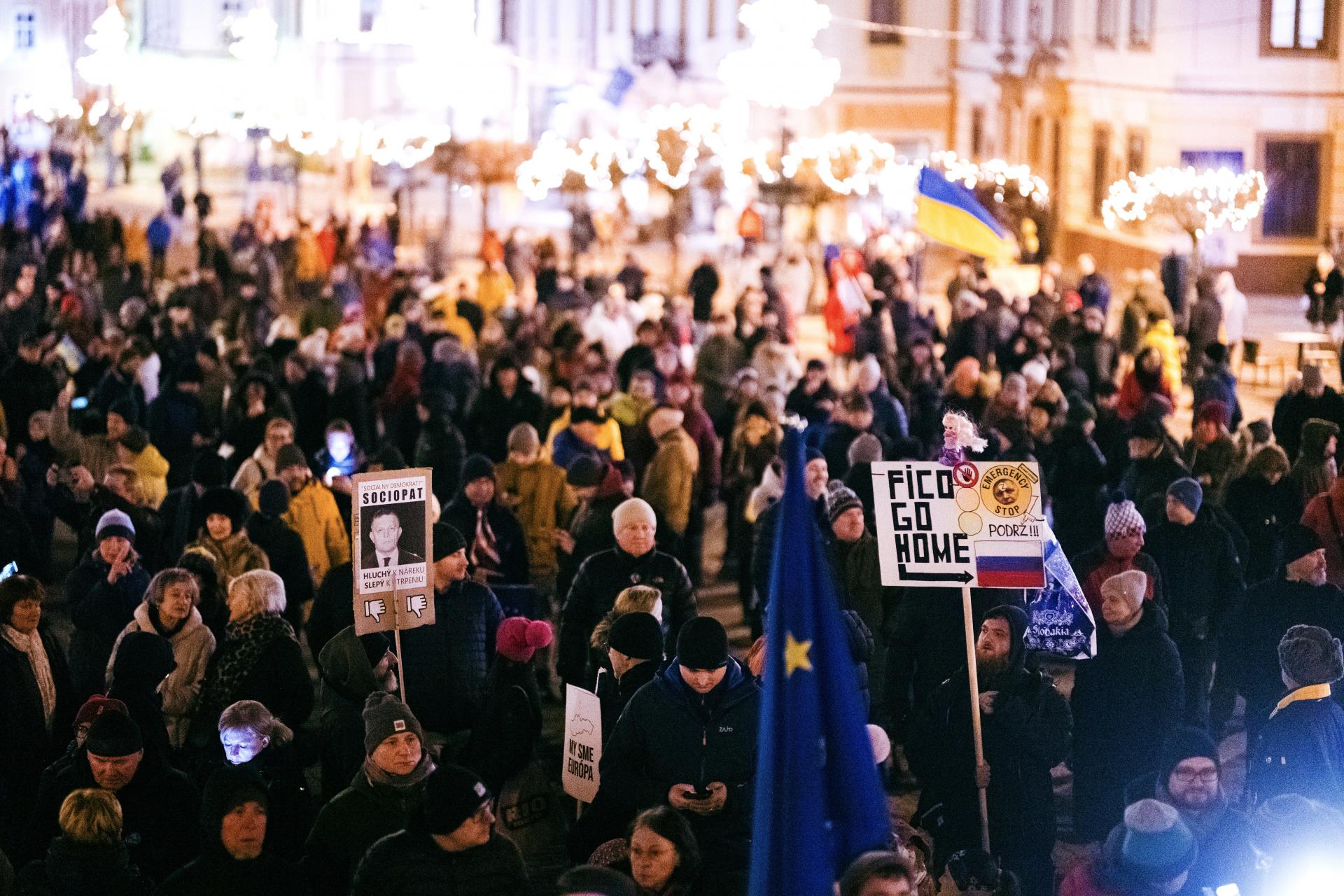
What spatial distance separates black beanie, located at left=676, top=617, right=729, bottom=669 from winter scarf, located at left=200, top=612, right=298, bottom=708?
198 cm

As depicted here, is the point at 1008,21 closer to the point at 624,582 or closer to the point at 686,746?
the point at 624,582

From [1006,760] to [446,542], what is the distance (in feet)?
8.41

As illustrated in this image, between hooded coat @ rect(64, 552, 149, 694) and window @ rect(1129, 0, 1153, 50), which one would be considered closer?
hooded coat @ rect(64, 552, 149, 694)

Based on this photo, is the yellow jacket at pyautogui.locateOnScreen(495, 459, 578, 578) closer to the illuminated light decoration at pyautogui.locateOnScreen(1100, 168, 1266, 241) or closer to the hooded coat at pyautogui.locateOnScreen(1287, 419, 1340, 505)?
the hooded coat at pyautogui.locateOnScreen(1287, 419, 1340, 505)

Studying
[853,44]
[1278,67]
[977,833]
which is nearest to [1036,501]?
[977,833]

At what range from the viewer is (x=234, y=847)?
6543 millimetres

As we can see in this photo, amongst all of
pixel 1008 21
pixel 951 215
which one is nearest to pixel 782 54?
pixel 951 215

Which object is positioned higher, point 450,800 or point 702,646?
point 702,646

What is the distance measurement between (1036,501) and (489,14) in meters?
42.8

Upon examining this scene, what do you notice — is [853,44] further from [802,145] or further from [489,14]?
[802,145]

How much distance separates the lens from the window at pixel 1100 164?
37500 mm

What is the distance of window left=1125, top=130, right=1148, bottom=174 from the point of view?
117ft

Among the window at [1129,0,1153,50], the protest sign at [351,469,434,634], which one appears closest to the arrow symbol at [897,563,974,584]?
the protest sign at [351,469,434,634]

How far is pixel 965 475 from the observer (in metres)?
8.09
